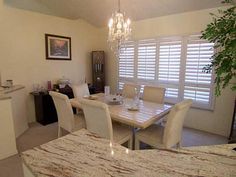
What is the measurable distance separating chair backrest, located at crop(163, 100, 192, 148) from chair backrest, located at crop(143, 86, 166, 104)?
89cm

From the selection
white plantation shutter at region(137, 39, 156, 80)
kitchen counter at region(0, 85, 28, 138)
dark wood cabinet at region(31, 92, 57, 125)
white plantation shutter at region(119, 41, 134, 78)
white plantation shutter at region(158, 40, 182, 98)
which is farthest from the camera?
white plantation shutter at region(119, 41, 134, 78)

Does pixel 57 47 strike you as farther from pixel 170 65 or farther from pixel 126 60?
pixel 170 65

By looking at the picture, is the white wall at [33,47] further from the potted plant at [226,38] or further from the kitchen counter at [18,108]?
the potted plant at [226,38]

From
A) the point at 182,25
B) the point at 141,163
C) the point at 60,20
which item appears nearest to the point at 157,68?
the point at 182,25

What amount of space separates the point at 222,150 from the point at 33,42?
4.13 metres

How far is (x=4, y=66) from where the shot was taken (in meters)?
3.46

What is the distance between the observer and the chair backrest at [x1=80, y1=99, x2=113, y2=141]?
2.05 m

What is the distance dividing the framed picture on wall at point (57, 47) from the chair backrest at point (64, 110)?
193cm

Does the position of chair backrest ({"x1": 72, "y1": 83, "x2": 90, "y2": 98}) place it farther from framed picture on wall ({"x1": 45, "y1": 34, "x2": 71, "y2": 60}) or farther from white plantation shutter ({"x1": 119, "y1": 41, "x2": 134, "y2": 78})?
white plantation shutter ({"x1": 119, "y1": 41, "x2": 134, "y2": 78})

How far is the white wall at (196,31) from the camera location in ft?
10.7

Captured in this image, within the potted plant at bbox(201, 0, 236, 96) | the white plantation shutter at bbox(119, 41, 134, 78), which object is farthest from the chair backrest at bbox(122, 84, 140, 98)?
the potted plant at bbox(201, 0, 236, 96)

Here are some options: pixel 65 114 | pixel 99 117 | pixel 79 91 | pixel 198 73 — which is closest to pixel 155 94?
pixel 198 73

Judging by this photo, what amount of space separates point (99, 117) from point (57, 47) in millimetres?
2918

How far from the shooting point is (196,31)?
342 centimetres
